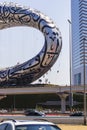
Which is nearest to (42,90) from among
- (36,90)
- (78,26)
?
(36,90)

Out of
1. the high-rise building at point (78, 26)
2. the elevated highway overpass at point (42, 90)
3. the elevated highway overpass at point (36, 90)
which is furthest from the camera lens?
the high-rise building at point (78, 26)

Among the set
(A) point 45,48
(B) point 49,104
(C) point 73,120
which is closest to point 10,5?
(A) point 45,48

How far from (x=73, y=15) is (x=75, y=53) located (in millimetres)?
16663

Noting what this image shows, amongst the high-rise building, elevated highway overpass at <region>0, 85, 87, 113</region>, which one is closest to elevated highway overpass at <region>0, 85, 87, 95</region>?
elevated highway overpass at <region>0, 85, 87, 113</region>

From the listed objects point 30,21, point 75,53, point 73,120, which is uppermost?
point 30,21

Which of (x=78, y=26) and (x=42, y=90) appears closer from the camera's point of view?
(x=42, y=90)

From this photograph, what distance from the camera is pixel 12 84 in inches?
4321

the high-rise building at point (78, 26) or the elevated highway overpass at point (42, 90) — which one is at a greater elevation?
the high-rise building at point (78, 26)

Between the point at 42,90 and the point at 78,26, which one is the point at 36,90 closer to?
the point at 42,90

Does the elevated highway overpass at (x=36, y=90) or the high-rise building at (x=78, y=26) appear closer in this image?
the elevated highway overpass at (x=36, y=90)

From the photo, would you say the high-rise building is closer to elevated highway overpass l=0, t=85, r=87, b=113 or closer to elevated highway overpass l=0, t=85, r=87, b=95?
elevated highway overpass l=0, t=85, r=87, b=95

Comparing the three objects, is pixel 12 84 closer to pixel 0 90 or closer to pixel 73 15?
pixel 0 90

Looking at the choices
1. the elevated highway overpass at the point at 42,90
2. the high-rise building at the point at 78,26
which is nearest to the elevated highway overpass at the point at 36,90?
the elevated highway overpass at the point at 42,90

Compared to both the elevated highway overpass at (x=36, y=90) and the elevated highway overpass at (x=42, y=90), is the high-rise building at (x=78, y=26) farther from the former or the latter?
the elevated highway overpass at (x=42, y=90)
